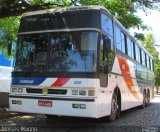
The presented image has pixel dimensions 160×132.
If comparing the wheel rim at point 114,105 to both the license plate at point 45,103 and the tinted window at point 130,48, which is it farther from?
the tinted window at point 130,48

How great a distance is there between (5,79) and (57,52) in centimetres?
1153

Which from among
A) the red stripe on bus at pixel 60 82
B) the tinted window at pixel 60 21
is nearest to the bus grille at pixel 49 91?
the red stripe on bus at pixel 60 82

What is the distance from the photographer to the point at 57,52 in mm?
10930

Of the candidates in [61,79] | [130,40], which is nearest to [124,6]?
[130,40]

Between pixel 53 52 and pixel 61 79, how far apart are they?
2.79 ft

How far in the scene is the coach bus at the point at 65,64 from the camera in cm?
1043

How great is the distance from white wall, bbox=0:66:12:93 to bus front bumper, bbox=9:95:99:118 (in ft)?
31.8

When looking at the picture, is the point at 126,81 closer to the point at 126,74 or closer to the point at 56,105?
the point at 126,74

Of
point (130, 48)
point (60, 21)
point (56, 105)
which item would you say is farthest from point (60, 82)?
point (130, 48)

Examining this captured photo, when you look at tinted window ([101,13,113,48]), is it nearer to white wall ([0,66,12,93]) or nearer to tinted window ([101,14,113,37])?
tinted window ([101,14,113,37])

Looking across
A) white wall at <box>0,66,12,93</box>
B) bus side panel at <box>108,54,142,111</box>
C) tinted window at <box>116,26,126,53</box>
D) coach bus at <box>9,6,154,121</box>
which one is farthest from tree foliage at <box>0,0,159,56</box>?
white wall at <box>0,66,12,93</box>

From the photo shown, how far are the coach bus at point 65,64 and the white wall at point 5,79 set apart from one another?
9628 millimetres

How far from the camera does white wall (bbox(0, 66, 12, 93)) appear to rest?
68.3 ft

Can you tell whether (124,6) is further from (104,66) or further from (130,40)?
(104,66)
